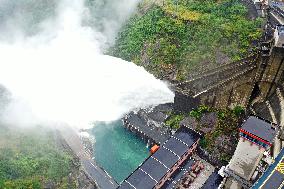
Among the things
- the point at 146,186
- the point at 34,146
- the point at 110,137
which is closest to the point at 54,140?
the point at 34,146

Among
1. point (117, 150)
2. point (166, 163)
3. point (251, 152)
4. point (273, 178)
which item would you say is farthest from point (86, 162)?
point (273, 178)

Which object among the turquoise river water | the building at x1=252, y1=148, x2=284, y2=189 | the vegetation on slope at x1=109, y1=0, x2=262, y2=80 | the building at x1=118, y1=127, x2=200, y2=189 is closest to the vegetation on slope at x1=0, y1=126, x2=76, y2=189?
the turquoise river water

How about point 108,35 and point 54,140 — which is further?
point 108,35

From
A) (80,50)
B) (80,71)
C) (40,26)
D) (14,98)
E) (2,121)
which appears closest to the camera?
(2,121)

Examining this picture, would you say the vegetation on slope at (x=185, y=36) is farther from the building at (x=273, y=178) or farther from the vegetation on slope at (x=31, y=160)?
Result: the building at (x=273, y=178)

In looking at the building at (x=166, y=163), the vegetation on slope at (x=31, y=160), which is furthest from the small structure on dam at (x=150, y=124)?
the vegetation on slope at (x=31, y=160)

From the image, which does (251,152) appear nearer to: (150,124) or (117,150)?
(150,124)

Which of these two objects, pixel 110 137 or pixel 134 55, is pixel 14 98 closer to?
pixel 110 137
